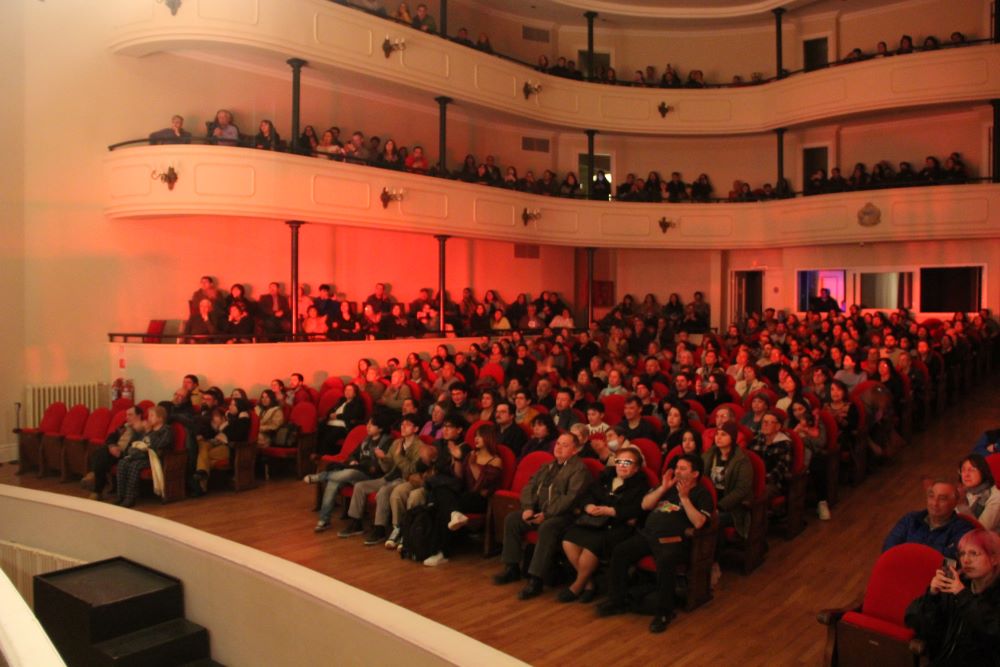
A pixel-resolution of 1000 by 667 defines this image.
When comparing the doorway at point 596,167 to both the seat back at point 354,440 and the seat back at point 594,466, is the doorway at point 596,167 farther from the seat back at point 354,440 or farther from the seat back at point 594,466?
the seat back at point 594,466

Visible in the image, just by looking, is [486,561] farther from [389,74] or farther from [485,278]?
[485,278]

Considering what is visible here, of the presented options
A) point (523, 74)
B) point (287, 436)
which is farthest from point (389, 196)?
point (287, 436)

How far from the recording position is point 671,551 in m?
4.59

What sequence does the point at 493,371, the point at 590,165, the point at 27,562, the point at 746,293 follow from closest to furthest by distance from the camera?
the point at 27,562, the point at 493,371, the point at 590,165, the point at 746,293

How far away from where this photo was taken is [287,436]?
8.48 metres

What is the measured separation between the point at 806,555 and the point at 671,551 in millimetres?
1490

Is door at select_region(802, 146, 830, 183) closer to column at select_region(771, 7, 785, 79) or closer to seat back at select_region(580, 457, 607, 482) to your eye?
column at select_region(771, 7, 785, 79)

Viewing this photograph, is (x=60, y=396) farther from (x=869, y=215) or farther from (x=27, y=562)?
(x=869, y=215)

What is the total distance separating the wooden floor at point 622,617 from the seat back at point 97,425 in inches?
48.4

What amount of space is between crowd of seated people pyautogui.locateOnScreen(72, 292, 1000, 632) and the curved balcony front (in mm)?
2688

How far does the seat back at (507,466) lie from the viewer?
5.97m

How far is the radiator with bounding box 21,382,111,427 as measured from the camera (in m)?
9.91

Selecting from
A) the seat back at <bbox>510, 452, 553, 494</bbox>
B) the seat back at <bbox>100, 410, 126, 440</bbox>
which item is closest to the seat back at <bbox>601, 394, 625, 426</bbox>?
the seat back at <bbox>510, 452, 553, 494</bbox>

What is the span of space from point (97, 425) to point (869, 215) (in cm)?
1245
